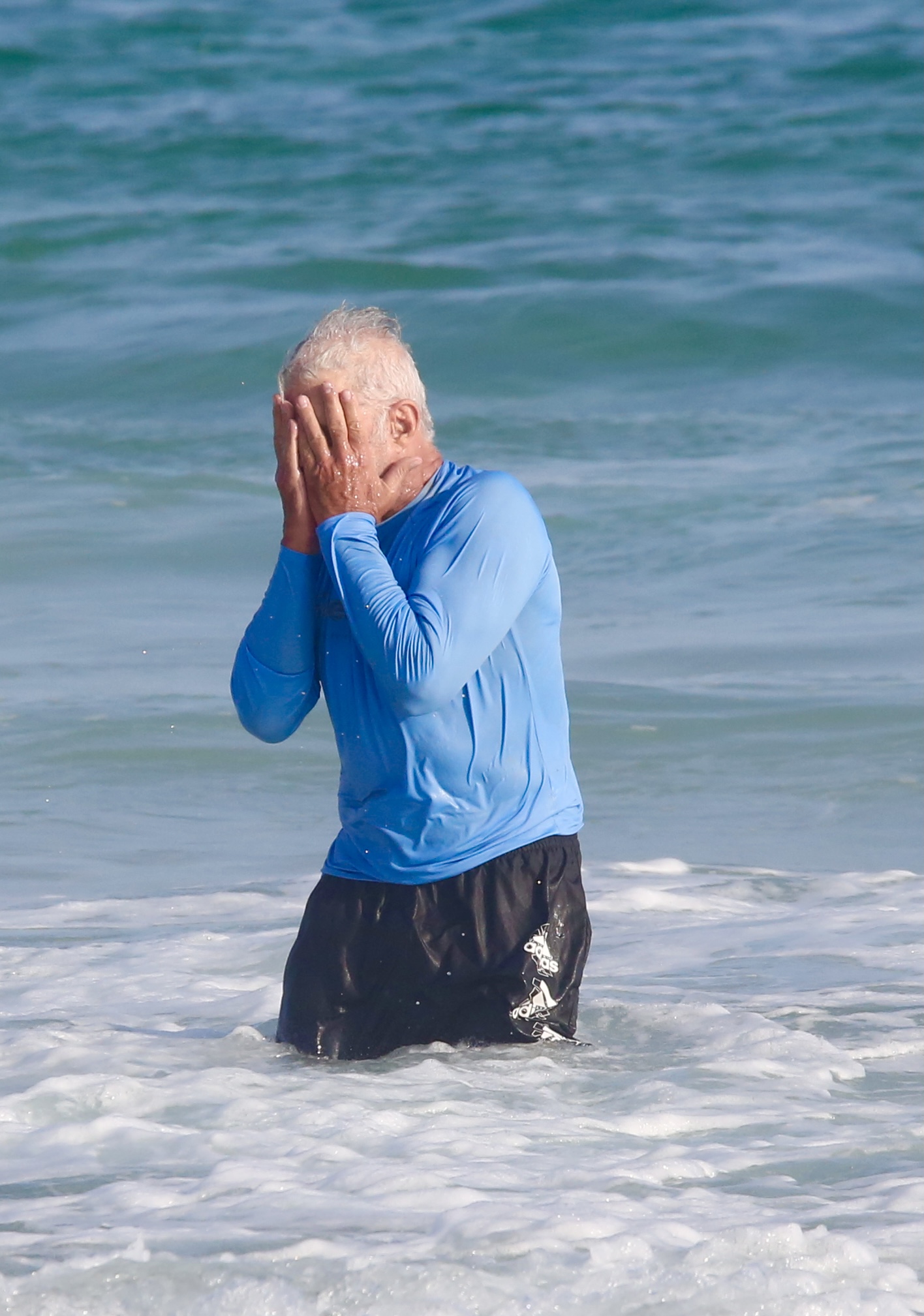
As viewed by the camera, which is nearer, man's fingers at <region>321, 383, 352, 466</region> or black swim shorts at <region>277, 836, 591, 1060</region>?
man's fingers at <region>321, 383, 352, 466</region>

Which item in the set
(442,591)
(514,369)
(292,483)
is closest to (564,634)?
(292,483)

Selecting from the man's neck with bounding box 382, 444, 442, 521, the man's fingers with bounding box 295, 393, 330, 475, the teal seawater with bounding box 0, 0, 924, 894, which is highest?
the man's fingers with bounding box 295, 393, 330, 475

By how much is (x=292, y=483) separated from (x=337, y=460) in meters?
0.11

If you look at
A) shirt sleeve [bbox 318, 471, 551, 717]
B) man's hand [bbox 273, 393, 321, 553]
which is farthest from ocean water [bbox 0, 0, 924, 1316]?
man's hand [bbox 273, 393, 321, 553]

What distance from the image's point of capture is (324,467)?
11.9 ft

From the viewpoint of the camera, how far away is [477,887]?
3.74 meters

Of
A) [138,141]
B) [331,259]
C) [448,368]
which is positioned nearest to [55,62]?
[138,141]

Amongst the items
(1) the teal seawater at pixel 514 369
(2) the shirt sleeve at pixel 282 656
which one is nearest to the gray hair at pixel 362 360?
(2) the shirt sleeve at pixel 282 656

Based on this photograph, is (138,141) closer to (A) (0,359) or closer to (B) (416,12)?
(B) (416,12)

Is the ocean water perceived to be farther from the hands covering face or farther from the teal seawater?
the hands covering face

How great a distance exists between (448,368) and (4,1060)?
542 inches

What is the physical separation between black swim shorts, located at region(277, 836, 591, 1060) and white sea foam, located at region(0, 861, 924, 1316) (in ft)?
0.31

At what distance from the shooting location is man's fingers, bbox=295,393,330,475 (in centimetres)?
358

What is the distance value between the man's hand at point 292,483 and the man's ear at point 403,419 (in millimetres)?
198
